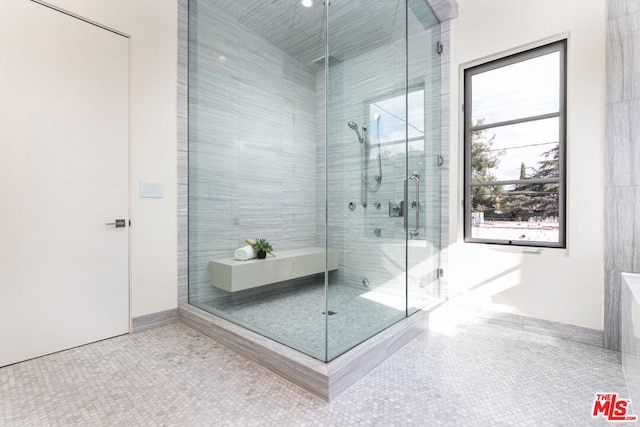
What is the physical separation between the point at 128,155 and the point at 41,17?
2.99ft

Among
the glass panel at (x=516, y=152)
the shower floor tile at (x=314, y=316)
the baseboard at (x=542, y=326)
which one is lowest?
the baseboard at (x=542, y=326)

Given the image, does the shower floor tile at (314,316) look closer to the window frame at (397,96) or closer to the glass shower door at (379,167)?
the glass shower door at (379,167)

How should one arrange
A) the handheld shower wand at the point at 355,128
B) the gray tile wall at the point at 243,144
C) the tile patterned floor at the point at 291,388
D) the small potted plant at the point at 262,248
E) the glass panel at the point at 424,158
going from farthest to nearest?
the small potted plant at the point at 262,248 → the gray tile wall at the point at 243,144 → the glass panel at the point at 424,158 → the handheld shower wand at the point at 355,128 → the tile patterned floor at the point at 291,388

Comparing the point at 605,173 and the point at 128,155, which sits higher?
the point at 128,155

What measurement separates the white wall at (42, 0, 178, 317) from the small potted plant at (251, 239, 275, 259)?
655 millimetres

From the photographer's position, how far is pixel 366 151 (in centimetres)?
216

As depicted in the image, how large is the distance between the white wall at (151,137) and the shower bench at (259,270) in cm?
36

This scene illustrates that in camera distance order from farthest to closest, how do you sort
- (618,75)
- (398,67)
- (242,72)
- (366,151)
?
(242,72), (398,67), (366,151), (618,75)

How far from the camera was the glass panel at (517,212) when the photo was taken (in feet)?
7.70

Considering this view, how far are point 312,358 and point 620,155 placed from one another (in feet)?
7.67

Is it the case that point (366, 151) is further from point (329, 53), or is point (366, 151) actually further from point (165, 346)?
point (165, 346)

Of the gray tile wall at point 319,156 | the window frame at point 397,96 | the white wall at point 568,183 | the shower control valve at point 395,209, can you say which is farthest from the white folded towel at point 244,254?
the white wall at point 568,183

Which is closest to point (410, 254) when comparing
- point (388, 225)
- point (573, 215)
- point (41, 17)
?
point (388, 225)

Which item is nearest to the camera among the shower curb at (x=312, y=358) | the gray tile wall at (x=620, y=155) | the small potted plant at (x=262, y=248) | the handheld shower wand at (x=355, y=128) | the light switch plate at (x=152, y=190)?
the shower curb at (x=312, y=358)
